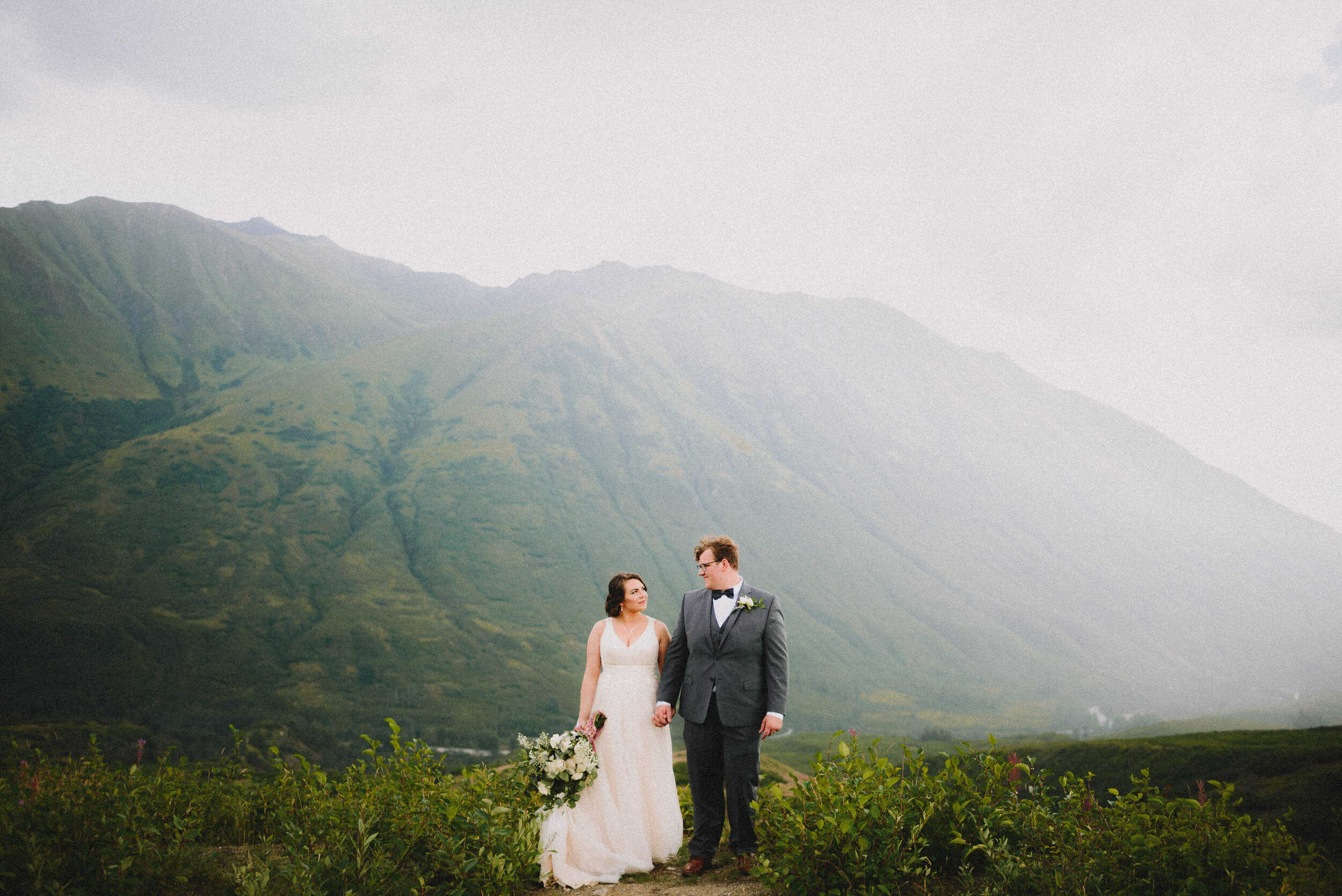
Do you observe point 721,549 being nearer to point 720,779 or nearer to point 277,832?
point 720,779

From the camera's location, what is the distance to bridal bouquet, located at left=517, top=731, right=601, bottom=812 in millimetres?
7504

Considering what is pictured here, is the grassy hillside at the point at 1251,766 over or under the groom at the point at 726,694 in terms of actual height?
under

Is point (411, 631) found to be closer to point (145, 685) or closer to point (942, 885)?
point (145, 685)

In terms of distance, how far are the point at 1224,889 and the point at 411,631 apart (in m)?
167

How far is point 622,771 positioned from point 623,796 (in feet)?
0.82

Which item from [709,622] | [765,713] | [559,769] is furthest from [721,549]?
[559,769]

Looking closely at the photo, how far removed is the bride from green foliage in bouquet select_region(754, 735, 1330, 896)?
1.46 meters

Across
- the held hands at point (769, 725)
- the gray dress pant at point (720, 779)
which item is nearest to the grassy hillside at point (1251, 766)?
the held hands at point (769, 725)

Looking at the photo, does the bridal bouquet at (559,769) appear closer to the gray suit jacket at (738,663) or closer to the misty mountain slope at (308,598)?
the gray suit jacket at (738,663)

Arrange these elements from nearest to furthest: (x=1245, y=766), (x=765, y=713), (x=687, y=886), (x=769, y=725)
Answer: (x=687, y=886)
(x=769, y=725)
(x=765, y=713)
(x=1245, y=766)

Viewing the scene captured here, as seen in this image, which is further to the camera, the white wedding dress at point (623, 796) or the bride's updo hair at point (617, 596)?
the bride's updo hair at point (617, 596)

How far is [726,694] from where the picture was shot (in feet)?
24.8

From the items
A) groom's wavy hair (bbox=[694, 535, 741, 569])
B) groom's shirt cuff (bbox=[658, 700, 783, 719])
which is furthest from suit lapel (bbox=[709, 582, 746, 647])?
groom's shirt cuff (bbox=[658, 700, 783, 719])

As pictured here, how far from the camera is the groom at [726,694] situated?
7.56m
